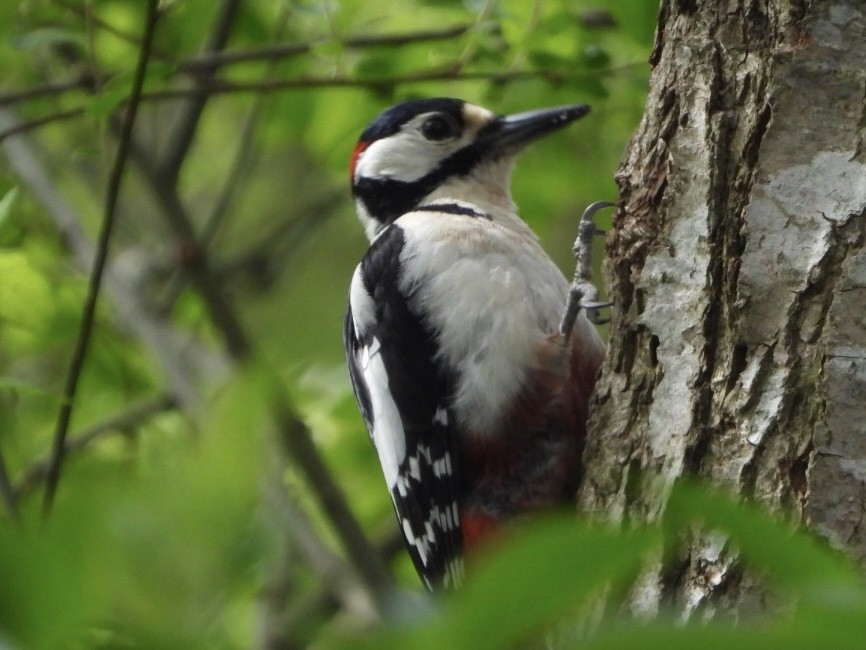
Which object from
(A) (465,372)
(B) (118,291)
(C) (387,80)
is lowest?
(A) (465,372)

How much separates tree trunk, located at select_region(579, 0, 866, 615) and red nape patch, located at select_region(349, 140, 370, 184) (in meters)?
1.61

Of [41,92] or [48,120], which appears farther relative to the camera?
[41,92]

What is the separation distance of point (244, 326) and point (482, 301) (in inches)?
56.4

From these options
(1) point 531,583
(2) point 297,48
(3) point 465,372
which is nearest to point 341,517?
(3) point 465,372

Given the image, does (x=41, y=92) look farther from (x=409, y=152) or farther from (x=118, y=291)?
(x=409, y=152)

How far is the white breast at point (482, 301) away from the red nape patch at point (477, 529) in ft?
0.70

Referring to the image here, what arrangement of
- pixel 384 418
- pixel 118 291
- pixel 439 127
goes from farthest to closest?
pixel 118 291, pixel 439 127, pixel 384 418

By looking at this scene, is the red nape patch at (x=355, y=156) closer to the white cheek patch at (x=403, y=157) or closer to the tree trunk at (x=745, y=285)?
the white cheek patch at (x=403, y=157)

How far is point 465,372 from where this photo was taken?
2842 mm

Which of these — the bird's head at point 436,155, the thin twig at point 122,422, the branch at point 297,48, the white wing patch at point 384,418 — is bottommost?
the thin twig at point 122,422

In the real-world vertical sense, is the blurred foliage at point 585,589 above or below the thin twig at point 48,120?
below

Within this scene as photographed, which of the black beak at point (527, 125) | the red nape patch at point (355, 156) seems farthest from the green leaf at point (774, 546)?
the red nape patch at point (355, 156)

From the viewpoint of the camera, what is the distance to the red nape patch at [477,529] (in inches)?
108

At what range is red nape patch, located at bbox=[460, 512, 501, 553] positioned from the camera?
9.00ft
